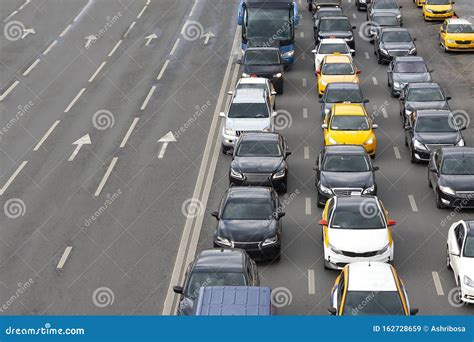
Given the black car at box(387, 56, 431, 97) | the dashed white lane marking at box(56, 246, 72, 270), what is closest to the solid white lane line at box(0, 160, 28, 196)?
the dashed white lane marking at box(56, 246, 72, 270)

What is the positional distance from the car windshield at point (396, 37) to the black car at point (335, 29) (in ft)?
8.02

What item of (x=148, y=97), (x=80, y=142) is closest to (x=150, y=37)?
(x=148, y=97)

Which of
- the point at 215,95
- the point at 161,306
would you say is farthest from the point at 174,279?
the point at 215,95

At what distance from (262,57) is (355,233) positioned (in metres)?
20.4

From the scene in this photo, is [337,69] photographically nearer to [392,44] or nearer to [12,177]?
[392,44]

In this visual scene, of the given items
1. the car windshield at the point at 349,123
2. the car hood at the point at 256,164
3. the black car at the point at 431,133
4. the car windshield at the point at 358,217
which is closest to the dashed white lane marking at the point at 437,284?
the car windshield at the point at 358,217

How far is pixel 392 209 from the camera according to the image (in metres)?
31.7

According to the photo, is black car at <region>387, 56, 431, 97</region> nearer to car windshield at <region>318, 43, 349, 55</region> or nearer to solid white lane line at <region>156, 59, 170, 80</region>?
car windshield at <region>318, 43, 349, 55</region>

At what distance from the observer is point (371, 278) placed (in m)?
22.5

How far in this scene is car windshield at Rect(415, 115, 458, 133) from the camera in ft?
116

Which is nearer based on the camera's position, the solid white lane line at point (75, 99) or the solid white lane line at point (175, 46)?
the solid white lane line at point (75, 99)

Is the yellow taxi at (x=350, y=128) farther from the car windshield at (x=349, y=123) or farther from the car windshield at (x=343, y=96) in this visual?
the car windshield at (x=343, y=96)

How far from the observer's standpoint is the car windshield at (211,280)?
2323 cm

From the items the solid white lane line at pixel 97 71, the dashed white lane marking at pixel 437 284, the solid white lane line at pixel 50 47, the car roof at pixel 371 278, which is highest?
the car roof at pixel 371 278
